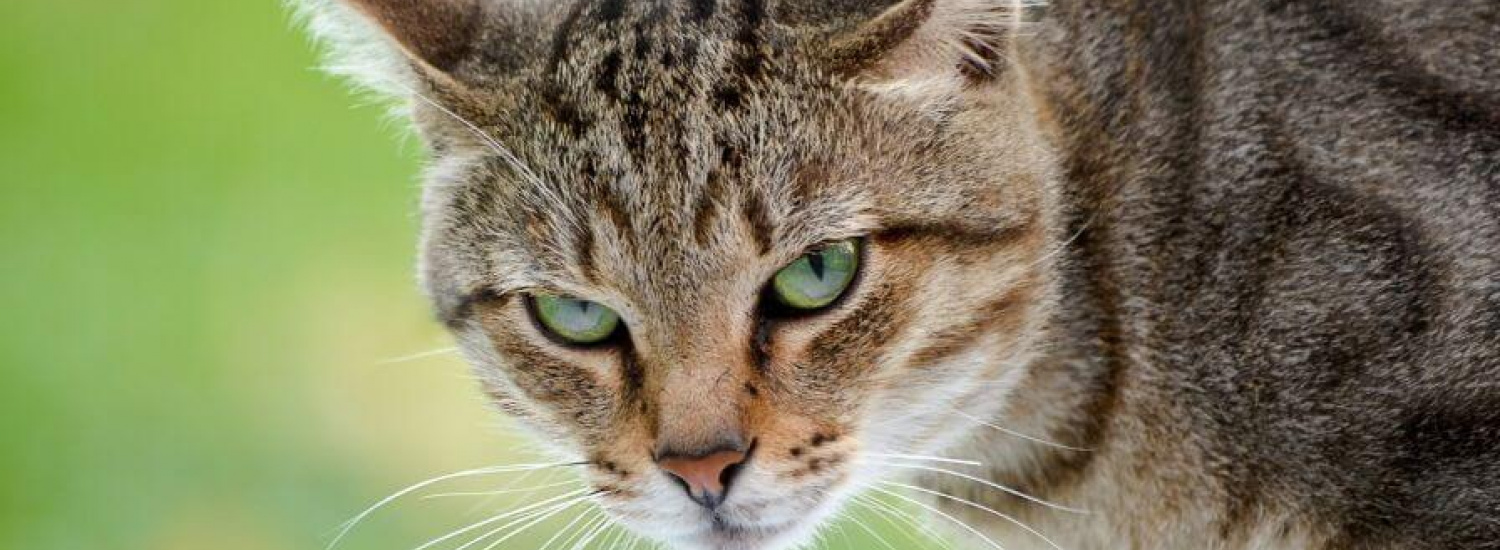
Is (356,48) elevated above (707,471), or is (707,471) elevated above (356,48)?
(356,48)

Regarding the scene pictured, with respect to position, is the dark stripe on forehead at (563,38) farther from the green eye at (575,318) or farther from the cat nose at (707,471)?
the cat nose at (707,471)

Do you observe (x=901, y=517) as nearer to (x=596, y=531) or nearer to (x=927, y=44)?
(x=596, y=531)

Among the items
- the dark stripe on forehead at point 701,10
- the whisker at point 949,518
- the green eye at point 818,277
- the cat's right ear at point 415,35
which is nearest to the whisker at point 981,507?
the whisker at point 949,518

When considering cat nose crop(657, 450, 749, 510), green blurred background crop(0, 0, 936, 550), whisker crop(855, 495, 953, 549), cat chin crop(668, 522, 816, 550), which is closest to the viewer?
cat nose crop(657, 450, 749, 510)

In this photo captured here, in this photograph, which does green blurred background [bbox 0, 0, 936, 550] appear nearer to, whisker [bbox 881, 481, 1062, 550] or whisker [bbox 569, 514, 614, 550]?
whisker [bbox 881, 481, 1062, 550]

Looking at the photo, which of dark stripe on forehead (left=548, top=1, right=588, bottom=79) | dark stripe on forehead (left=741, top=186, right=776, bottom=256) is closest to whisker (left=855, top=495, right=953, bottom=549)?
dark stripe on forehead (left=741, top=186, right=776, bottom=256)

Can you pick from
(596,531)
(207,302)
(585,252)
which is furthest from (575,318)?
(207,302)
